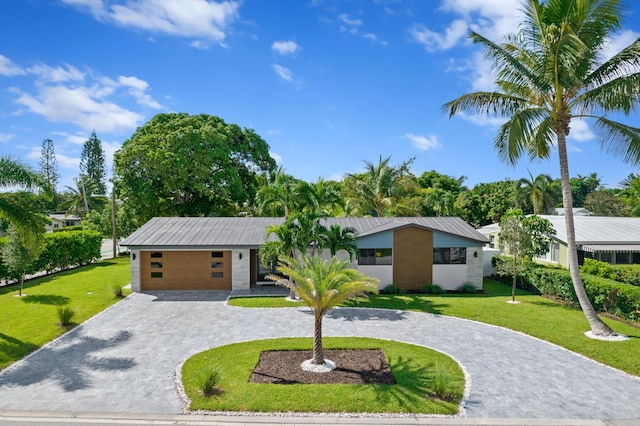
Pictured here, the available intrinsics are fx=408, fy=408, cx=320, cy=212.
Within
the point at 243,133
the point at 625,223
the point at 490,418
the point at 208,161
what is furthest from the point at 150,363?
the point at 625,223

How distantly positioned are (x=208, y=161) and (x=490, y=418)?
98.7 ft

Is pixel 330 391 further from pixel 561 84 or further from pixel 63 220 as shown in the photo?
pixel 63 220

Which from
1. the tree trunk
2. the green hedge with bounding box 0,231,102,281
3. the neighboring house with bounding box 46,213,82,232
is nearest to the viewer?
the tree trunk

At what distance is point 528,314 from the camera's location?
1745 cm

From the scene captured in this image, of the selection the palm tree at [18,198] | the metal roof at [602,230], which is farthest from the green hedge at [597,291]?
the palm tree at [18,198]

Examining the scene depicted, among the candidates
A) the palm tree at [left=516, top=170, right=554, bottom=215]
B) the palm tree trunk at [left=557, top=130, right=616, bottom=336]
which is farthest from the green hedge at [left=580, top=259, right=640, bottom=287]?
the palm tree at [left=516, top=170, right=554, bottom=215]

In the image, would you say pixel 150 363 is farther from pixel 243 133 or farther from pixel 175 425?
pixel 243 133

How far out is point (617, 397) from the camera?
9.84 m

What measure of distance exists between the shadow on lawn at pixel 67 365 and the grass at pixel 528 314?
713 cm

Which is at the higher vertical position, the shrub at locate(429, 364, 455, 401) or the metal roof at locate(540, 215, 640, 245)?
the metal roof at locate(540, 215, 640, 245)

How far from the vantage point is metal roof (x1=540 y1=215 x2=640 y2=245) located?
2584cm

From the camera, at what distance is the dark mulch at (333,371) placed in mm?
10586

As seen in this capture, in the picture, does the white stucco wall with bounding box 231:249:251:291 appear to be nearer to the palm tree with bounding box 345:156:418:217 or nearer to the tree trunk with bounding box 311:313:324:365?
the tree trunk with bounding box 311:313:324:365

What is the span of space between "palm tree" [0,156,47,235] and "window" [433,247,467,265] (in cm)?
1860
